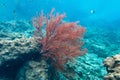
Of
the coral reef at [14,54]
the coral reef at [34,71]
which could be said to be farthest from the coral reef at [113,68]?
the coral reef at [14,54]

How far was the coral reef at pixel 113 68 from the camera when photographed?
4.80m

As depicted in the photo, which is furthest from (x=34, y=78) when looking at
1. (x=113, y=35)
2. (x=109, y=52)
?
(x=113, y=35)

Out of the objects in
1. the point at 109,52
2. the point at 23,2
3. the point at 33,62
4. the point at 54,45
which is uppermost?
the point at 23,2

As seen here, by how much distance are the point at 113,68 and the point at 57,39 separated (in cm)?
246

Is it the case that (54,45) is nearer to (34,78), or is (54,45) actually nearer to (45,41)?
(45,41)

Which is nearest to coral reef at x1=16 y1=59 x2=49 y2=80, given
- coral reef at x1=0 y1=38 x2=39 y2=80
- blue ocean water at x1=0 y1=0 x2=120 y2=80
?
coral reef at x1=0 y1=38 x2=39 y2=80

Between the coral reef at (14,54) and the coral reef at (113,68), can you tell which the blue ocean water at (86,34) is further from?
the coral reef at (113,68)

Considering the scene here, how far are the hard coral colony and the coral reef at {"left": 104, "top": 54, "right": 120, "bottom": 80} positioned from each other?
194 cm

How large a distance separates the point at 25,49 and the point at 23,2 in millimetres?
25285

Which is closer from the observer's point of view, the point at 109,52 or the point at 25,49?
the point at 25,49

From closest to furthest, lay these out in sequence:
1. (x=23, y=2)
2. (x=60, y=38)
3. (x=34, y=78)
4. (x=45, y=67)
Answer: (x=34, y=78)
(x=45, y=67)
(x=60, y=38)
(x=23, y=2)

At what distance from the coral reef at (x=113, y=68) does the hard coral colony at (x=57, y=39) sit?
76.2 inches

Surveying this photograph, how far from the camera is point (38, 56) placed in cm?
707

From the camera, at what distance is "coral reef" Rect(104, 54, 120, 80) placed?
480 cm
